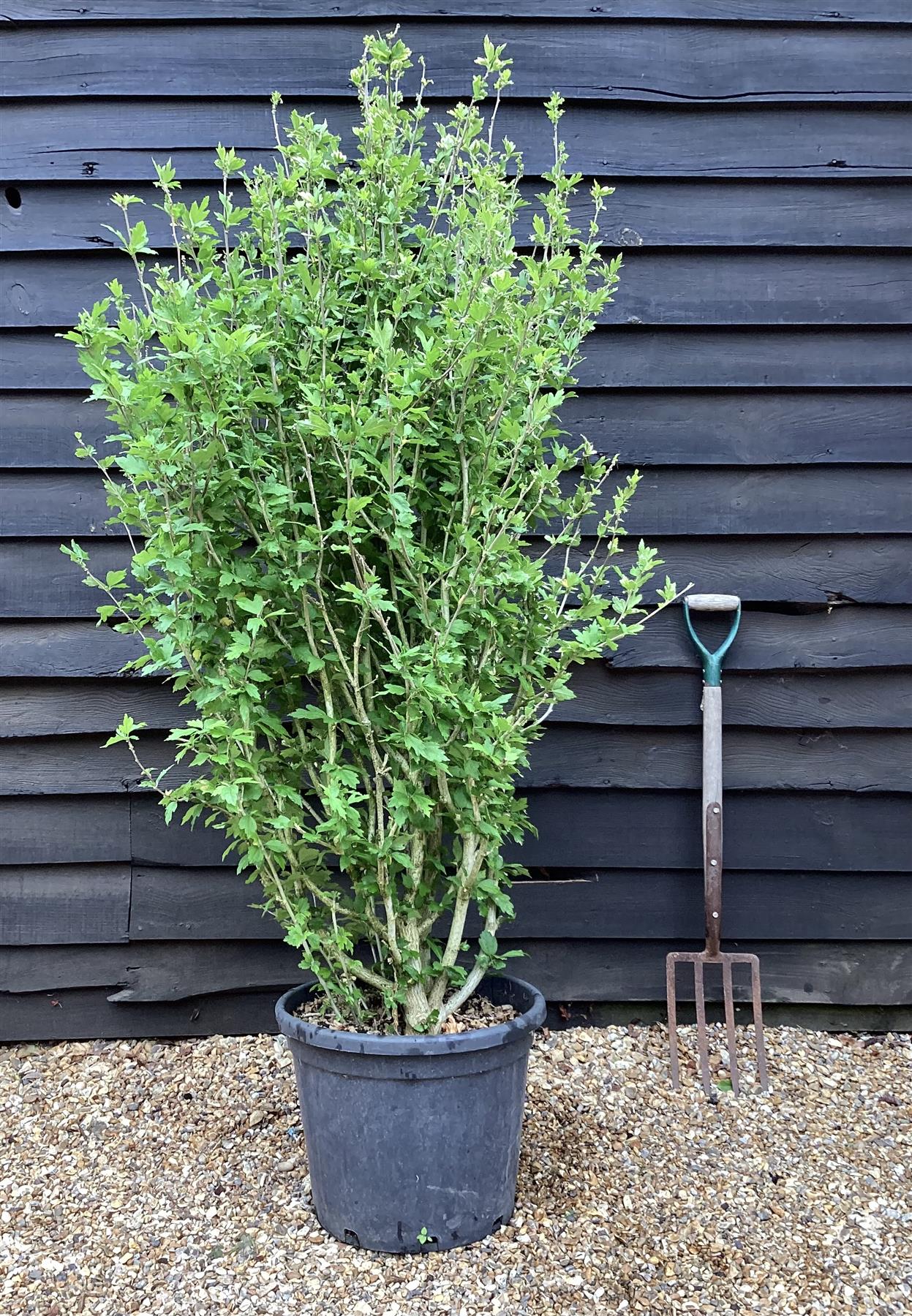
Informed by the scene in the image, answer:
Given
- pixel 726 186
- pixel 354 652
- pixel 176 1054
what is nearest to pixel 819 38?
pixel 726 186

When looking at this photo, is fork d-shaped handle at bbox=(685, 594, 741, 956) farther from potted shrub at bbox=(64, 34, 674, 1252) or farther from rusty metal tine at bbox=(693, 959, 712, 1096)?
potted shrub at bbox=(64, 34, 674, 1252)

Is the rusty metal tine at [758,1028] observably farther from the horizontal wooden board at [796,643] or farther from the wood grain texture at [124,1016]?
the horizontal wooden board at [796,643]

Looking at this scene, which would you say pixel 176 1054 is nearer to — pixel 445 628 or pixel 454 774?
pixel 454 774

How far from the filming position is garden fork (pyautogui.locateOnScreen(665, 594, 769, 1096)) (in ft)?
7.92

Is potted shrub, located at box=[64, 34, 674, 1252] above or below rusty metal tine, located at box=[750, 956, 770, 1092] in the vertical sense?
above

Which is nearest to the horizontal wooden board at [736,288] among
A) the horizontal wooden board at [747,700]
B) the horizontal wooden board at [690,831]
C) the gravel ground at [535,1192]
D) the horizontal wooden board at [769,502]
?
the horizontal wooden board at [769,502]

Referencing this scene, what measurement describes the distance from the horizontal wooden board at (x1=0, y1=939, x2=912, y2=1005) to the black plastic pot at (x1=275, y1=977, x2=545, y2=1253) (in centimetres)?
79

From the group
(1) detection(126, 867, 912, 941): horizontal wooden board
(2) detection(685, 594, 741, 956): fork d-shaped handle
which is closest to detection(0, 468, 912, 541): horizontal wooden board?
(2) detection(685, 594, 741, 956): fork d-shaped handle

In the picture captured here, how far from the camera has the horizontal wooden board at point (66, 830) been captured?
252 cm

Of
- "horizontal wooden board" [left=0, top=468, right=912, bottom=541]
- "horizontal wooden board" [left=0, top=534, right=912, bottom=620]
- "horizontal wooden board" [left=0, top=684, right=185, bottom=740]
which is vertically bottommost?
"horizontal wooden board" [left=0, top=684, right=185, bottom=740]

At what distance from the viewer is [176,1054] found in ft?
8.18

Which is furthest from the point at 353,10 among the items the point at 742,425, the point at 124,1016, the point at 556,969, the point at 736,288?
the point at 124,1016

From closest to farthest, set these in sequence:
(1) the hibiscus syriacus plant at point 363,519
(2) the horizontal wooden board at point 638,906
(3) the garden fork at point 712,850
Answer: (1) the hibiscus syriacus plant at point 363,519, (3) the garden fork at point 712,850, (2) the horizontal wooden board at point 638,906

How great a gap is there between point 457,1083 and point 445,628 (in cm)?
78
